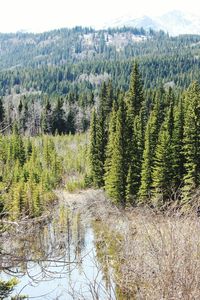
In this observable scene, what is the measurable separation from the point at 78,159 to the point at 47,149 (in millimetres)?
5107

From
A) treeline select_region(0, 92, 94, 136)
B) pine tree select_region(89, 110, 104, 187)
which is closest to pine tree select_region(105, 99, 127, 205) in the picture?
pine tree select_region(89, 110, 104, 187)

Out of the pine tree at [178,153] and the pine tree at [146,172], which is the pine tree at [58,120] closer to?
the pine tree at [146,172]

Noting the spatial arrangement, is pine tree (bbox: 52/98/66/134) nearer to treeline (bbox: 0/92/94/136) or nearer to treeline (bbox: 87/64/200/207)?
treeline (bbox: 0/92/94/136)

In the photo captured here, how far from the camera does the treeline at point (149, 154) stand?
42625 mm

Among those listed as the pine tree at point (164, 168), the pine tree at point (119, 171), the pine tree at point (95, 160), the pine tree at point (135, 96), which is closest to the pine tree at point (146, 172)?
the pine tree at point (164, 168)

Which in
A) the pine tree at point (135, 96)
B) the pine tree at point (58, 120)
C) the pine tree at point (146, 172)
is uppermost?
the pine tree at point (135, 96)

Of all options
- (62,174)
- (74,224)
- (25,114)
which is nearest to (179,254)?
(74,224)

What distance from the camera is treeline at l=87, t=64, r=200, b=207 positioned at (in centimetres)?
4262

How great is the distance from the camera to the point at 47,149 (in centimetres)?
7038

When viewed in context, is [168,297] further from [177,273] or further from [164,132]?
[164,132]

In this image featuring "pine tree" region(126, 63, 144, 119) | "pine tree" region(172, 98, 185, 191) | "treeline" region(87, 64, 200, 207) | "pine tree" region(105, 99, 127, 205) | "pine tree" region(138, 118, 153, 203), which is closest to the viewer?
"treeline" region(87, 64, 200, 207)

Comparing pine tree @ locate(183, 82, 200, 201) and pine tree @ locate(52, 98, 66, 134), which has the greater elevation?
pine tree @ locate(183, 82, 200, 201)

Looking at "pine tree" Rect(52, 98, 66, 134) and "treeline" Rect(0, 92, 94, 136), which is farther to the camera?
"pine tree" Rect(52, 98, 66, 134)

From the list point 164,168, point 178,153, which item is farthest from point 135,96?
point 164,168
